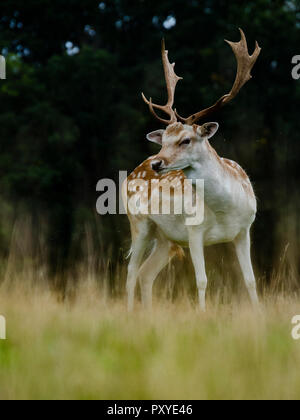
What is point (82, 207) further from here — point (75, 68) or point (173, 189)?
point (173, 189)

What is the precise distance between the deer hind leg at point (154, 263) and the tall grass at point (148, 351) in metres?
0.82

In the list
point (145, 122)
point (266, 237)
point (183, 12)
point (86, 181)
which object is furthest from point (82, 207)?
point (183, 12)

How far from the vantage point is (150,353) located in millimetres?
3637

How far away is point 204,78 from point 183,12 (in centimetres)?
169

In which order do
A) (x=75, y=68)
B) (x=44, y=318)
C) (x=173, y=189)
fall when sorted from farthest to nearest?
(x=75, y=68) → (x=173, y=189) → (x=44, y=318)

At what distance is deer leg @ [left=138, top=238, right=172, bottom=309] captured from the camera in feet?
19.8

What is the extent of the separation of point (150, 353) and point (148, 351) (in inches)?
2.0

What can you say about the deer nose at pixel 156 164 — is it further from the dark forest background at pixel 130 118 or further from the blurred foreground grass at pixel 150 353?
the dark forest background at pixel 130 118

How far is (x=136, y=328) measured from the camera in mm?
4121

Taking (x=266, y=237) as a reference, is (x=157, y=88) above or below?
above

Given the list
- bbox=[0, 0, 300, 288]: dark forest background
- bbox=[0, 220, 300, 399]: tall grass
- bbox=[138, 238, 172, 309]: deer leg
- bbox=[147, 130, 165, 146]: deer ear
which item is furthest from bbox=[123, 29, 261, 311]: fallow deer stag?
bbox=[0, 0, 300, 288]: dark forest background

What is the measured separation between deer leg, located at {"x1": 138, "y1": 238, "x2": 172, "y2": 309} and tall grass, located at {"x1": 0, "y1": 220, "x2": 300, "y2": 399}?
32.2 inches

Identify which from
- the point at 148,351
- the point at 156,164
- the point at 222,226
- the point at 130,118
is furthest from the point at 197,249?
the point at 130,118

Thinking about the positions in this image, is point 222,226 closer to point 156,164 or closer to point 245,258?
point 245,258
